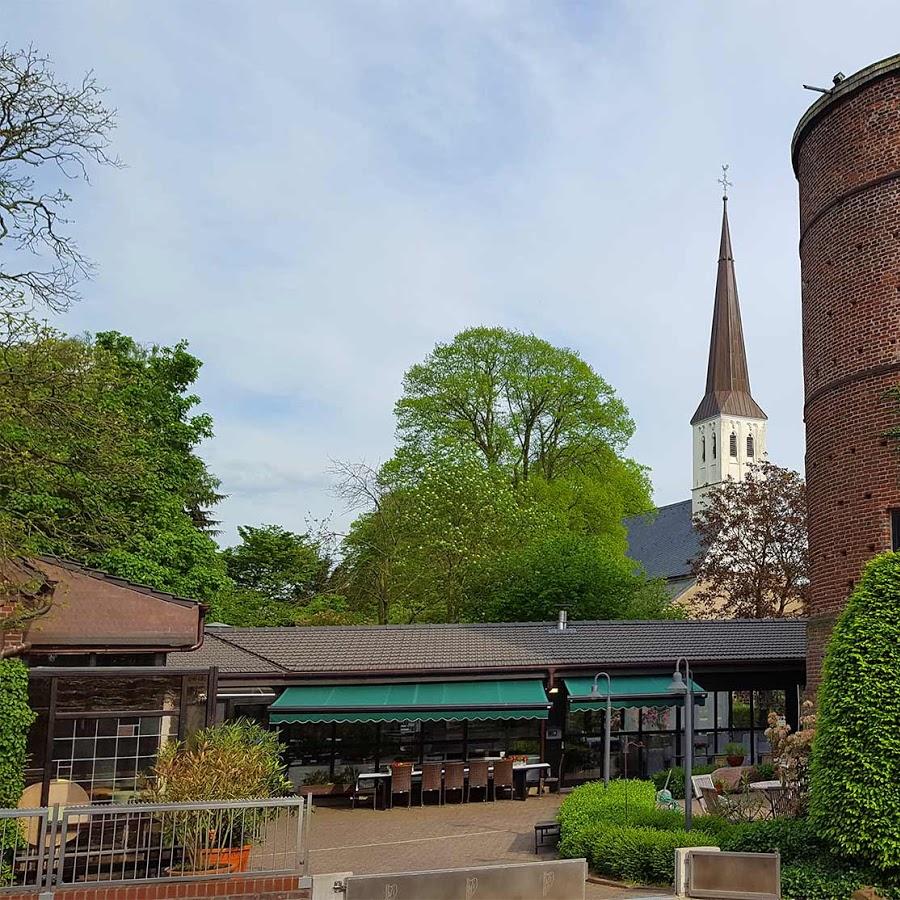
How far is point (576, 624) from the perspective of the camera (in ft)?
80.4

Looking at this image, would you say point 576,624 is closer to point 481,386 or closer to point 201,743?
point 201,743

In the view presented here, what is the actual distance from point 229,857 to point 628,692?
11251 mm

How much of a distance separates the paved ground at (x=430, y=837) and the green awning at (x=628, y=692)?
200cm

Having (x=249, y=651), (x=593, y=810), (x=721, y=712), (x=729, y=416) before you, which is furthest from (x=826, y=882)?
(x=729, y=416)

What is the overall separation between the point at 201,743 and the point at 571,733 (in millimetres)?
10493

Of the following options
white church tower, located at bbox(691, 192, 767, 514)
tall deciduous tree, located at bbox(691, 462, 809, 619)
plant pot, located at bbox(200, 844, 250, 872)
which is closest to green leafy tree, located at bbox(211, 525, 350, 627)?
tall deciduous tree, located at bbox(691, 462, 809, 619)

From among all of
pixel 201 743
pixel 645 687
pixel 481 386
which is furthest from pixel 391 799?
pixel 481 386

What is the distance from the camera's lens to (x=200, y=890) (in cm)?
1012

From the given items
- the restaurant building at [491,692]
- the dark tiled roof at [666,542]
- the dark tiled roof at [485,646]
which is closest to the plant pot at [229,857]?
the restaurant building at [491,692]

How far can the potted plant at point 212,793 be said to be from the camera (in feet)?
34.5

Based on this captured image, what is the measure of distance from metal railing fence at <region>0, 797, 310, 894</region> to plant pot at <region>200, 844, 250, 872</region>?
0.01 m

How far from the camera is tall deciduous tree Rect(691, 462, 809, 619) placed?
36.3m

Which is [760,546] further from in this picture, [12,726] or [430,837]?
[12,726]

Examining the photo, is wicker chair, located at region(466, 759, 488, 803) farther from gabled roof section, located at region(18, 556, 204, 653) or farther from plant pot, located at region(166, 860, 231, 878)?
plant pot, located at region(166, 860, 231, 878)
